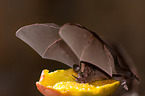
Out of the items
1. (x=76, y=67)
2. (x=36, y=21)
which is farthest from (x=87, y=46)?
(x=36, y=21)

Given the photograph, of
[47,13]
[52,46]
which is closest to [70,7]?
[47,13]

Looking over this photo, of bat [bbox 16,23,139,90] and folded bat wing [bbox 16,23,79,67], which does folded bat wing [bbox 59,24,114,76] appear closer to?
bat [bbox 16,23,139,90]

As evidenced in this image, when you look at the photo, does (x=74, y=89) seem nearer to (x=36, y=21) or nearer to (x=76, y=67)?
(x=76, y=67)

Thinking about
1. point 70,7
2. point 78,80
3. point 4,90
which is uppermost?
point 70,7

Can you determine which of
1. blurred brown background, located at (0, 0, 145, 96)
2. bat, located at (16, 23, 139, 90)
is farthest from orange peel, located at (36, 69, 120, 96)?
blurred brown background, located at (0, 0, 145, 96)

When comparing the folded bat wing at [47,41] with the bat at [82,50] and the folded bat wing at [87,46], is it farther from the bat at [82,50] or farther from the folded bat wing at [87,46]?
the folded bat wing at [87,46]

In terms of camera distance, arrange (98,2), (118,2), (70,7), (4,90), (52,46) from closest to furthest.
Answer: (52,46) → (118,2) → (98,2) → (70,7) → (4,90)

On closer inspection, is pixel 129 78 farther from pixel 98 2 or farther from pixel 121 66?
pixel 98 2
